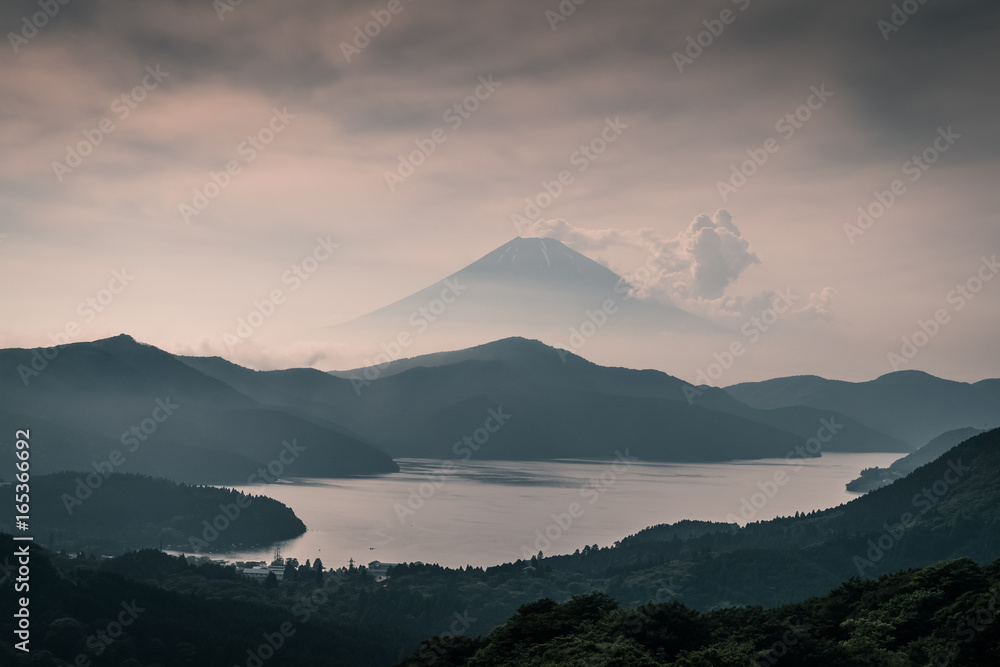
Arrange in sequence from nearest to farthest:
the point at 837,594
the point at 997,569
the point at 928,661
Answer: the point at 928,661 < the point at 997,569 < the point at 837,594

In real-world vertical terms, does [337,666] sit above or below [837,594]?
below

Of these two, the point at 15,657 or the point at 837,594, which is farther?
the point at 15,657

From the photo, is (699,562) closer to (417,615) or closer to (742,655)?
(417,615)

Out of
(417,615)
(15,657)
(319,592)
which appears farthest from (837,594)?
(319,592)

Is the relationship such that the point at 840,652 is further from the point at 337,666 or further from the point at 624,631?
the point at 337,666

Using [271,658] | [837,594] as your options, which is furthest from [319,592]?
[837,594]

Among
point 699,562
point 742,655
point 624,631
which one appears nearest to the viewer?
point 742,655
